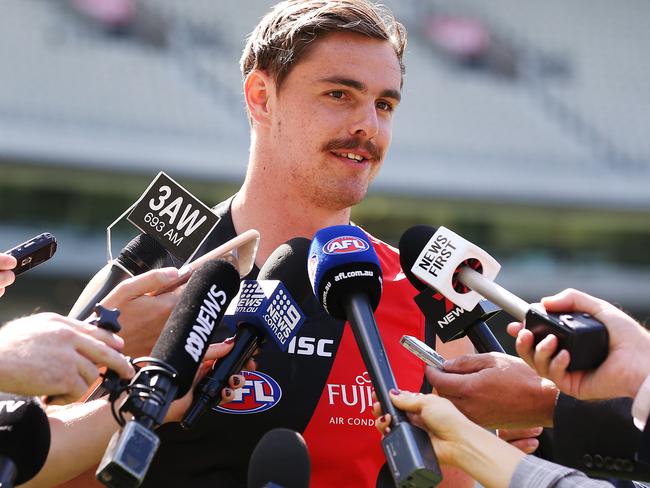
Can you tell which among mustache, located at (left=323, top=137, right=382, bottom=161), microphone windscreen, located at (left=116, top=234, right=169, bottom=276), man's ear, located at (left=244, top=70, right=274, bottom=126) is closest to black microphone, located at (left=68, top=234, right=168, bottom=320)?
microphone windscreen, located at (left=116, top=234, right=169, bottom=276)

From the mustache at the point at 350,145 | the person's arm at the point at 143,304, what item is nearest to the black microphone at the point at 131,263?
the person's arm at the point at 143,304

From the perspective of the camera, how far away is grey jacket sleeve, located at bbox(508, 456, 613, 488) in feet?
5.69

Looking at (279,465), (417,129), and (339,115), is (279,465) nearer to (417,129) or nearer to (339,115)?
(339,115)

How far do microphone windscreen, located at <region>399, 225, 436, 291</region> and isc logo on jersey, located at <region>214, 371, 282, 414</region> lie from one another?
476 mm

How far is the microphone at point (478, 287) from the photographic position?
1.78 meters

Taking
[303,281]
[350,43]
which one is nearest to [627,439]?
[303,281]

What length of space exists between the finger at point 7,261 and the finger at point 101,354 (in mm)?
477

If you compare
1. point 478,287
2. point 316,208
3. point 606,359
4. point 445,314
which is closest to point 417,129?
point 316,208

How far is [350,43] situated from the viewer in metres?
2.74

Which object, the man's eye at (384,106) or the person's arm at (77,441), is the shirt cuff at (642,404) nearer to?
the person's arm at (77,441)

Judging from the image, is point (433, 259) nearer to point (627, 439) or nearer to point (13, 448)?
point (627, 439)

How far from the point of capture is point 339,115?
2.69 meters

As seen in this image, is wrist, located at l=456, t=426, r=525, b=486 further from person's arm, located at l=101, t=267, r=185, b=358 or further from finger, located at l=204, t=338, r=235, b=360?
person's arm, located at l=101, t=267, r=185, b=358

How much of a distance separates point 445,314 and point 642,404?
58cm
